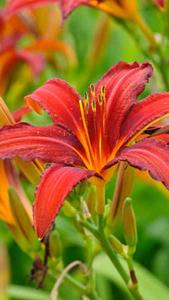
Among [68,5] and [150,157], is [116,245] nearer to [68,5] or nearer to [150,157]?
[150,157]

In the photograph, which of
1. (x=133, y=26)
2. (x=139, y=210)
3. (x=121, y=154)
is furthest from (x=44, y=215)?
(x=139, y=210)

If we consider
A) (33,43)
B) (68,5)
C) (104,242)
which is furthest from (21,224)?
(33,43)

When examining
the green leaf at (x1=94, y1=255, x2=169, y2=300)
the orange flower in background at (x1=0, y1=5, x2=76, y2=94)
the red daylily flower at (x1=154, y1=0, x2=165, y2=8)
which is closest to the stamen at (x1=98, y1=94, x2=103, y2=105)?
the red daylily flower at (x1=154, y1=0, x2=165, y2=8)

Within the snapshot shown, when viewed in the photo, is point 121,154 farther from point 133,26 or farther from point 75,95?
point 133,26

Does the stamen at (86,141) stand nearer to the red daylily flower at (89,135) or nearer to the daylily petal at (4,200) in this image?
the red daylily flower at (89,135)

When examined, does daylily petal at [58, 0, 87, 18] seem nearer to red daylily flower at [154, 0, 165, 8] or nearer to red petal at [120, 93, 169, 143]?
red daylily flower at [154, 0, 165, 8]

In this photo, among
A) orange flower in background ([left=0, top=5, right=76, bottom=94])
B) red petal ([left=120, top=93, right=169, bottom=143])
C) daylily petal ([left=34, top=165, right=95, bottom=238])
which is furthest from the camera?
orange flower in background ([left=0, top=5, right=76, bottom=94])

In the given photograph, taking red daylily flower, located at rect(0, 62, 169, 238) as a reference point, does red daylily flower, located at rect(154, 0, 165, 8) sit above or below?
above

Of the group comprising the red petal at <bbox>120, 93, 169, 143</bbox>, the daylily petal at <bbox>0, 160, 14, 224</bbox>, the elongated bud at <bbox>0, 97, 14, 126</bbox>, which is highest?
the elongated bud at <bbox>0, 97, 14, 126</bbox>
